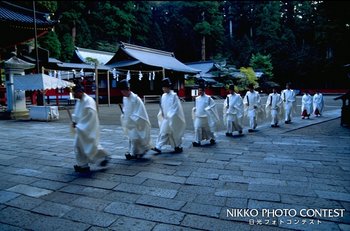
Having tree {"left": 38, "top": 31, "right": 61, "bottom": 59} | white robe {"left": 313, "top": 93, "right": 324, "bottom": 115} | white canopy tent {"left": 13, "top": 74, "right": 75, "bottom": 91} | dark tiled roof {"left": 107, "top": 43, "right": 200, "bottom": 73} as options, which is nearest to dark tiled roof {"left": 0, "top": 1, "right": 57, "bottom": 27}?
white canopy tent {"left": 13, "top": 74, "right": 75, "bottom": 91}

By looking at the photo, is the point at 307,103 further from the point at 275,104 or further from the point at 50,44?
the point at 50,44

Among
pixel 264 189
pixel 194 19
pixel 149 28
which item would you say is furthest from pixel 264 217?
pixel 194 19

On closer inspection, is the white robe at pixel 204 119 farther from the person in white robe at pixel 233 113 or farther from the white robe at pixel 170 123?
the person in white robe at pixel 233 113

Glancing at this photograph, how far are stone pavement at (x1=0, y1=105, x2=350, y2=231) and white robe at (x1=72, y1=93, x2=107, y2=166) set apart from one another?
28 centimetres

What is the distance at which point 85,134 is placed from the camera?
4.32 m

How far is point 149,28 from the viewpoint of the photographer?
44625 millimetres

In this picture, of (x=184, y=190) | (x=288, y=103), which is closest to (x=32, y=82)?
(x=184, y=190)

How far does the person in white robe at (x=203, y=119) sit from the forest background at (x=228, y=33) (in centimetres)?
2597

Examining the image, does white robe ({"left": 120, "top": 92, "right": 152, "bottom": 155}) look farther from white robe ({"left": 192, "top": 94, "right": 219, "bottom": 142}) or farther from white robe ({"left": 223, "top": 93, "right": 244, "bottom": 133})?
white robe ({"left": 223, "top": 93, "right": 244, "bottom": 133})

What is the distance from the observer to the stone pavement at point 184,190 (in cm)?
271

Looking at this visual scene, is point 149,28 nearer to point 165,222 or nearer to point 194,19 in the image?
point 194,19

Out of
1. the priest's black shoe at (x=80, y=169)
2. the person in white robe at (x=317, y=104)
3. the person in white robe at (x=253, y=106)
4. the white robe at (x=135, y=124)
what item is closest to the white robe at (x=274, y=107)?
the person in white robe at (x=253, y=106)

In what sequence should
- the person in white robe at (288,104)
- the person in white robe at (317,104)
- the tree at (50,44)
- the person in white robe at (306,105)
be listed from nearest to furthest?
the person in white robe at (288,104)
the person in white robe at (306,105)
the person in white robe at (317,104)
the tree at (50,44)

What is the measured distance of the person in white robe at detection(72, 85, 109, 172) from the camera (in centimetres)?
430
